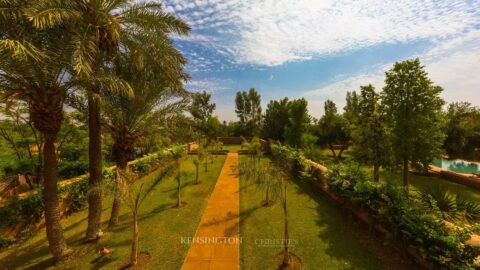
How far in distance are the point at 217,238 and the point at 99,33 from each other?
25.6 feet

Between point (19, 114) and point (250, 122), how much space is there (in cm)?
4182

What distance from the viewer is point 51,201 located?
22.3 feet

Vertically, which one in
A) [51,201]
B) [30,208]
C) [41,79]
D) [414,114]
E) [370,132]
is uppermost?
[41,79]

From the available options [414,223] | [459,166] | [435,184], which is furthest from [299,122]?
[414,223]

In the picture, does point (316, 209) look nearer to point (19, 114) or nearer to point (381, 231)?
point (381, 231)

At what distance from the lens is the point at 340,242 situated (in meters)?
7.69

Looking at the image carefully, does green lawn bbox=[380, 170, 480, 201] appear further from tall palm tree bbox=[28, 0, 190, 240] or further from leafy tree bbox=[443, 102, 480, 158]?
tall palm tree bbox=[28, 0, 190, 240]

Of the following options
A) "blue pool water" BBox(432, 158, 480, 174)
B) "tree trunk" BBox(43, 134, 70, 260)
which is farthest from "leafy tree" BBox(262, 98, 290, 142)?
"tree trunk" BBox(43, 134, 70, 260)

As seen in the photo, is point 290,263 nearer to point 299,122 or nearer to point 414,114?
point 414,114

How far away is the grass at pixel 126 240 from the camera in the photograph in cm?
679

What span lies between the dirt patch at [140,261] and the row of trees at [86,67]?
81.5 inches

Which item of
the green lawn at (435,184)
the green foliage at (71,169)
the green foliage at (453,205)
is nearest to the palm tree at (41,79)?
the green foliage at (71,169)

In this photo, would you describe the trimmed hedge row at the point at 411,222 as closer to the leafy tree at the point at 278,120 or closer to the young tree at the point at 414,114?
the young tree at the point at 414,114

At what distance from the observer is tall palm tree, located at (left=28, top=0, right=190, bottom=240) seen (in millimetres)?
6328
